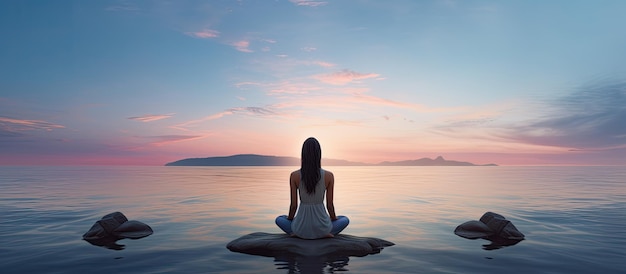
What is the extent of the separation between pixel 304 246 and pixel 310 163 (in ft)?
7.39

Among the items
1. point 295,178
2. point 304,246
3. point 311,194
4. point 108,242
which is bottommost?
point 108,242

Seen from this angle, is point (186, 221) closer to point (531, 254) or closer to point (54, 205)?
point (54, 205)

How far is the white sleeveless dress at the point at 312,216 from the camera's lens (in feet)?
35.2

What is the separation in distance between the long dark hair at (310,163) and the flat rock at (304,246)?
1.47 meters

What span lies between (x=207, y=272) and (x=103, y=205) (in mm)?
18522

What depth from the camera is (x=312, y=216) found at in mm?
10867

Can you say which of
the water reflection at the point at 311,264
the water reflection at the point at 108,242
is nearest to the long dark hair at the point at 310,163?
the water reflection at the point at 311,264

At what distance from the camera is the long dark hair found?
10.3 m

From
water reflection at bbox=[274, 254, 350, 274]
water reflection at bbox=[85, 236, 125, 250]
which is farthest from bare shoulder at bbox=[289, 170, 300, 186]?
water reflection at bbox=[85, 236, 125, 250]

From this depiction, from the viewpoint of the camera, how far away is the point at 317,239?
1106cm

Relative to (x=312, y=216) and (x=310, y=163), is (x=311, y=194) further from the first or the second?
(x=310, y=163)

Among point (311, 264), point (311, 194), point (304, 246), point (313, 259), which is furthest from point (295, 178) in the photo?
point (311, 264)

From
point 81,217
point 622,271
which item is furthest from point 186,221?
point 622,271

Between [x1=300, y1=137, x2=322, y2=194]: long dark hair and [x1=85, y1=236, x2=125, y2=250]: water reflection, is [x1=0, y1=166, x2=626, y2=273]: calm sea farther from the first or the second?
[x1=300, y1=137, x2=322, y2=194]: long dark hair
